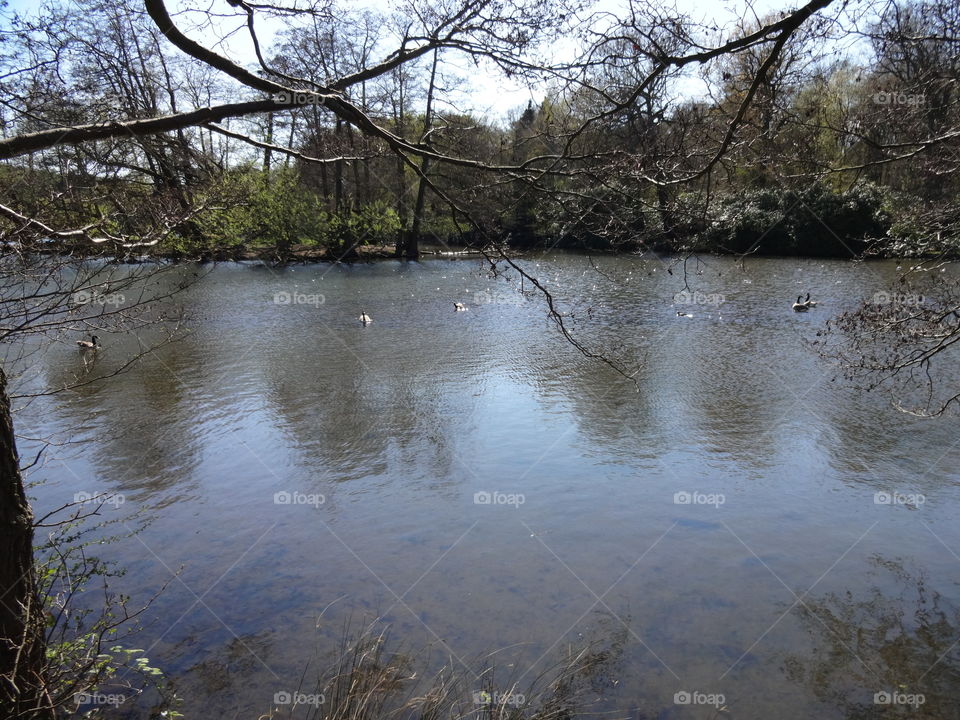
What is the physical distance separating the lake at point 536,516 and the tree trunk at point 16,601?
98 cm

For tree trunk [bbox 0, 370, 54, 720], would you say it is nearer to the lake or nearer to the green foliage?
the lake

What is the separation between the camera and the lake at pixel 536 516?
412 cm

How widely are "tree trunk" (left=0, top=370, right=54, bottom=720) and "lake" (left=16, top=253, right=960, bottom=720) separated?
0.98 meters

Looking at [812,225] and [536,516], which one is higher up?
[812,225]

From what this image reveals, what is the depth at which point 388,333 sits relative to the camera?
13.1m

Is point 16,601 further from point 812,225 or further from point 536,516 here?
point 812,225

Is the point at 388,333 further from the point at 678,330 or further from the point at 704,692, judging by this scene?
the point at 704,692

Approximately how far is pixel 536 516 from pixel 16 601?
395 cm

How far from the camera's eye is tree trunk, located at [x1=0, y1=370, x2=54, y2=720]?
278 centimetres

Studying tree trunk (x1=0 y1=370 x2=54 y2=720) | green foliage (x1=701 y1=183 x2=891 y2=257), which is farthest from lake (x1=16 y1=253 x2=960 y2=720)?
green foliage (x1=701 y1=183 x2=891 y2=257)

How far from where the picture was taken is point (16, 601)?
283 cm

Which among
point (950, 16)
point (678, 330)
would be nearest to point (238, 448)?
point (950, 16)

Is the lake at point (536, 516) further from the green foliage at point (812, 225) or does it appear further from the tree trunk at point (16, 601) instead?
the green foliage at point (812, 225)

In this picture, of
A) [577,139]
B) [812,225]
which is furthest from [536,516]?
[812,225]
